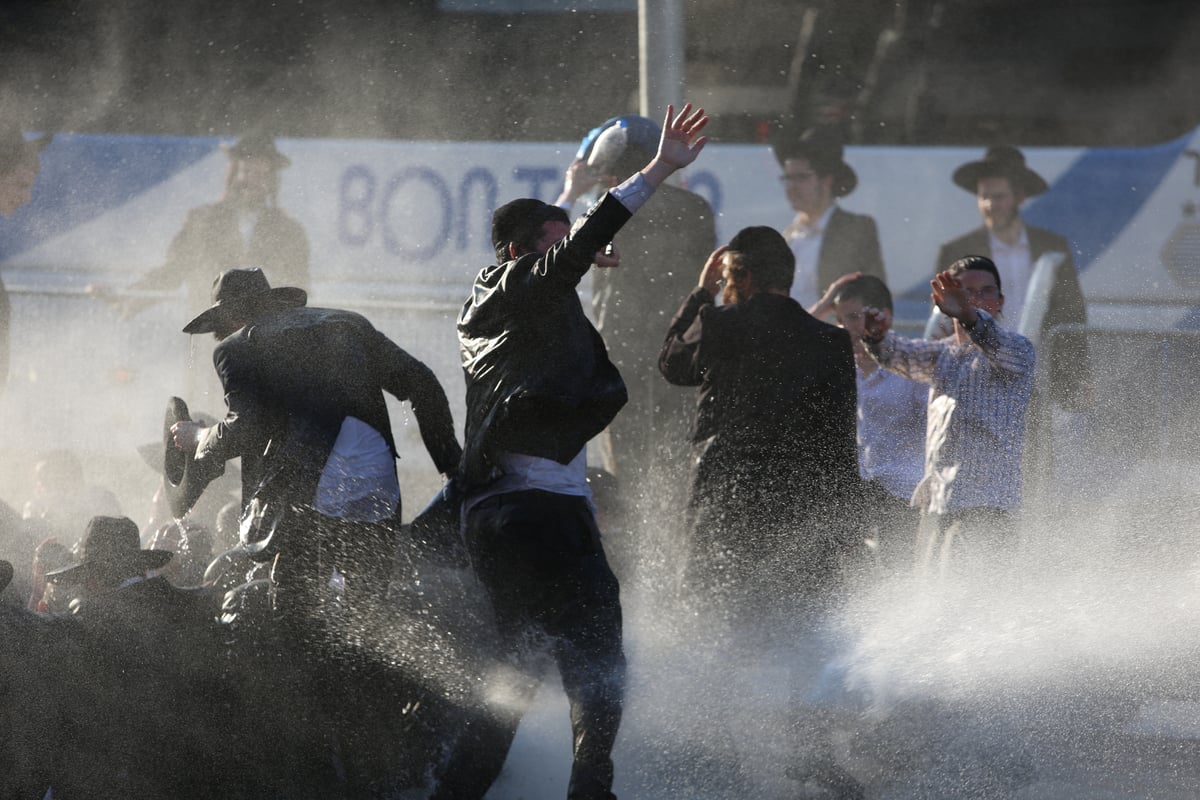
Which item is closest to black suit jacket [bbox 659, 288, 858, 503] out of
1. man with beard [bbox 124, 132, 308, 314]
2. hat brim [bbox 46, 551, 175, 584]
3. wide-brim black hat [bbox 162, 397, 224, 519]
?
wide-brim black hat [bbox 162, 397, 224, 519]

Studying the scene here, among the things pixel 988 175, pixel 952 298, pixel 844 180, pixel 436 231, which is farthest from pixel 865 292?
pixel 436 231

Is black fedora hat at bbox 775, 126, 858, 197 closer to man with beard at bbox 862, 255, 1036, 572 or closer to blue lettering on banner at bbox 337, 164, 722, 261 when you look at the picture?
blue lettering on banner at bbox 337, 164, 722, 261

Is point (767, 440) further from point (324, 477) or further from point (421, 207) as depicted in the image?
point (421, 207)

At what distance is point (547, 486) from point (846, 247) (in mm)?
3187

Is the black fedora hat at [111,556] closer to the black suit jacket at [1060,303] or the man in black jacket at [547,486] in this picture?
the man in black jacket at [547,486]

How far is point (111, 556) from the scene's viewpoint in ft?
12.8

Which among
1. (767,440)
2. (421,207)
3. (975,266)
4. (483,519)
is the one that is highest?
(421,207)

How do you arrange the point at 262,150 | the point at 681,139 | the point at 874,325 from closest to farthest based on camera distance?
the point at 681,139 → the point at 874,325 → the point at 262,150

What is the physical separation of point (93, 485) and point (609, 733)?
3.88 metres

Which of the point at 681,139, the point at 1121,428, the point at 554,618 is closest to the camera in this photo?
the point at 554,618

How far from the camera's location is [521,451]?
357 cm

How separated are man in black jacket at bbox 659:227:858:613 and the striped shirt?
31 cm

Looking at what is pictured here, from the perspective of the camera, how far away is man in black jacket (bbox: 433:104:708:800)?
3.49 m

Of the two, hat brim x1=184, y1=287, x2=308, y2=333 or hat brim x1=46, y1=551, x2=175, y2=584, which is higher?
hat brim x1=184, y1=287, x2=308, y2=333
